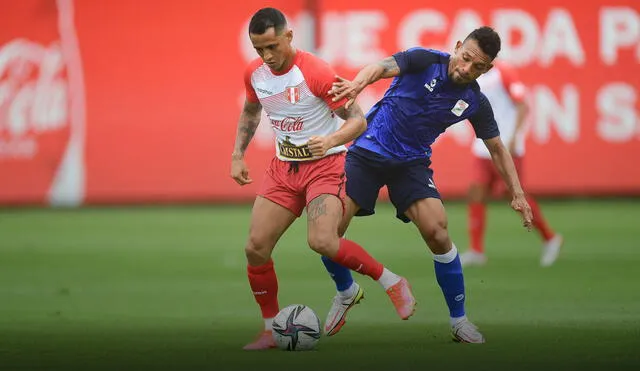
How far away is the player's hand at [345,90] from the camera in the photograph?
6.57 m

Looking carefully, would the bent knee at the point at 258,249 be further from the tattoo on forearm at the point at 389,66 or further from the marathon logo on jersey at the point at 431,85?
the marathon logo on jersey at the point at 431,85

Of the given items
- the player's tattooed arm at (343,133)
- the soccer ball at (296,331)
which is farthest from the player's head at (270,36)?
the soccer ball at (296,331)

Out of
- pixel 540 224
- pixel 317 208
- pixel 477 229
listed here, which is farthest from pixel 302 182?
pixel 540 224

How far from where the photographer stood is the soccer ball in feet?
22.0

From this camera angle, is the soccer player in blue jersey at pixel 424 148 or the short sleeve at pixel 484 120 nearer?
the soccer player in blue jersey at pixel 424 148

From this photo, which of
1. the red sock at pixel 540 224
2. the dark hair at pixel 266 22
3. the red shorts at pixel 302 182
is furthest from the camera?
the red sock at pixel 540 224

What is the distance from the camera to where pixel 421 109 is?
24.1 ft

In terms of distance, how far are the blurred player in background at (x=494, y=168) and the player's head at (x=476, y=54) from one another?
4.24 metres

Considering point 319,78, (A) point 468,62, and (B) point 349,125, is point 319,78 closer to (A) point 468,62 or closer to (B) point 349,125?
(B) point 349,125

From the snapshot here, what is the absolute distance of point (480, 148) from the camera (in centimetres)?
1162

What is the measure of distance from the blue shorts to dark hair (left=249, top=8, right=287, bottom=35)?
44.6 inches

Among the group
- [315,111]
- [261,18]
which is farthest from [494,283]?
[261,18]

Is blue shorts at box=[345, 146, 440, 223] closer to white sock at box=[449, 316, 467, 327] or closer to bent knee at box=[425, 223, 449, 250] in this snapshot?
bent knee at box=[425, 223, 449, 250]

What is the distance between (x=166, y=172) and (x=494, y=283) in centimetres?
827
